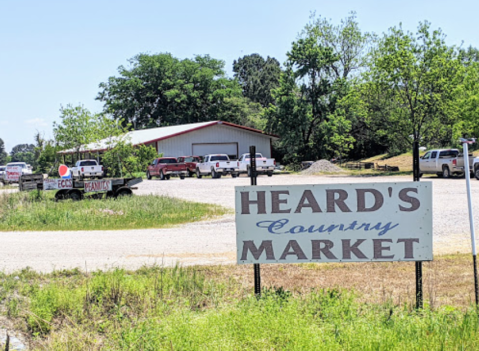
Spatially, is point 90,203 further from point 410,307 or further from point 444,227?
point 410,307

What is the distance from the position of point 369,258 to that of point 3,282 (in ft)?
16.2

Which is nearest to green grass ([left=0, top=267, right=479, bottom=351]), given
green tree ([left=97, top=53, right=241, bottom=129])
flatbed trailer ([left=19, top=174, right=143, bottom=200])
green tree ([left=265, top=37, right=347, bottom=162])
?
flatbed trailer ([left=19, top=174, right=143, bottom=200])

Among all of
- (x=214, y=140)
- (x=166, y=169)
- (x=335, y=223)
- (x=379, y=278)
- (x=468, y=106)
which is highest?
(x=468, y=106)

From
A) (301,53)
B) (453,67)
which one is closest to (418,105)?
(453,67)

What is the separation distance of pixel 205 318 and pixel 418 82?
1392 inches

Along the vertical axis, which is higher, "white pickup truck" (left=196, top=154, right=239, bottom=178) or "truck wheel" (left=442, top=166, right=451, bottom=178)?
"white pickup truck" (left=196, top=154, right=239, bottom=178)

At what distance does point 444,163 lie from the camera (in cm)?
3256

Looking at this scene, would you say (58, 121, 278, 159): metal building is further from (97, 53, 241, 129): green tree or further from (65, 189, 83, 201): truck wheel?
(65, 189, 83, 201): truck wheel

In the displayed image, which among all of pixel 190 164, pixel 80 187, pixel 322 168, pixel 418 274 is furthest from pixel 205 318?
pixel 190 164

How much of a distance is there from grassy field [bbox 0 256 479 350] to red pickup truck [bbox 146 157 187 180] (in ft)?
112

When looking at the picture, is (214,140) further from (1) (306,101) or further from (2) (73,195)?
(2) (73,195)

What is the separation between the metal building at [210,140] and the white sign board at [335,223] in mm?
47091

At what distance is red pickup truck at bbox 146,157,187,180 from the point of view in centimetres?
4322

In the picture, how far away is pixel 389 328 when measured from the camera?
5.89m
